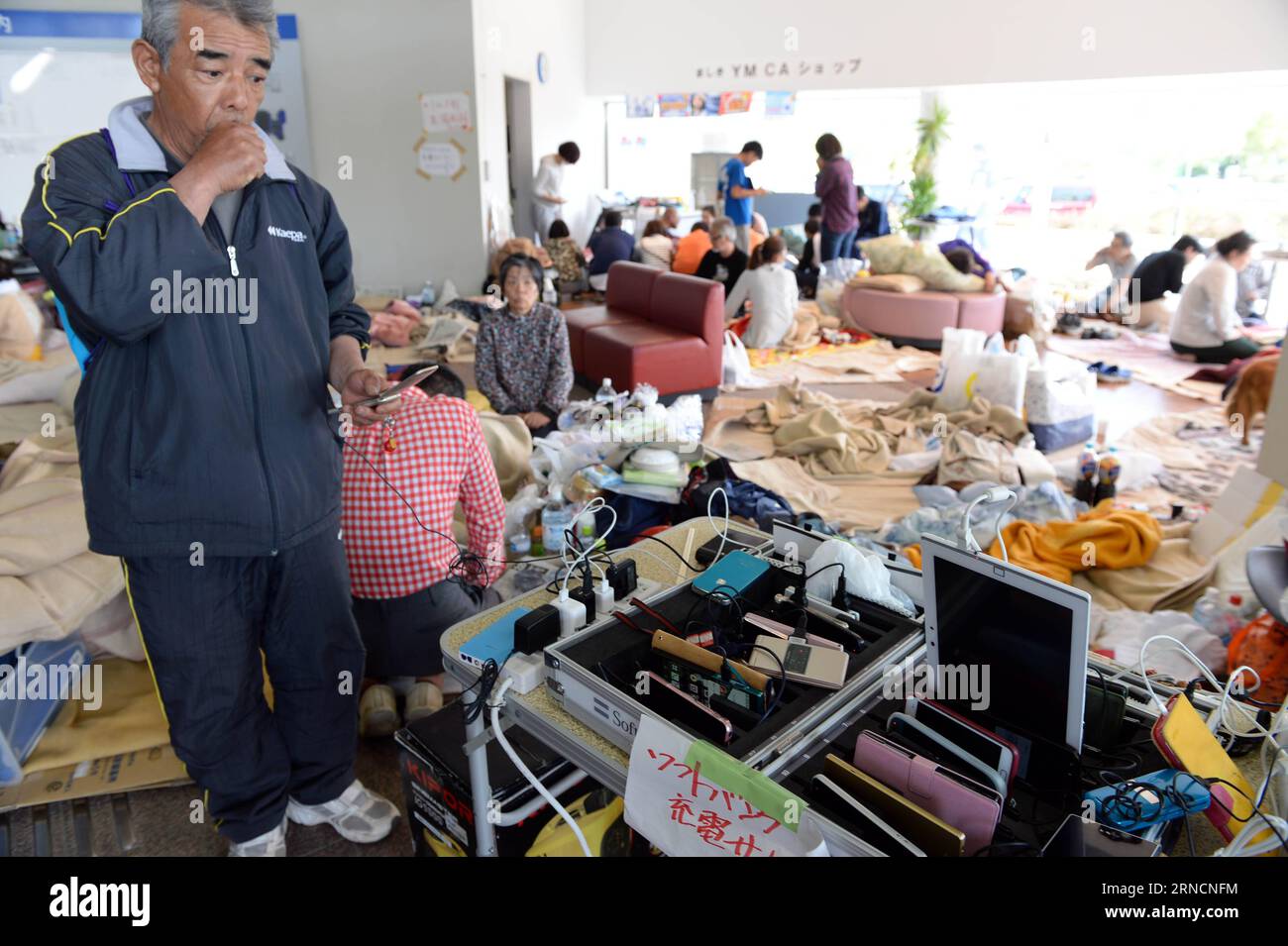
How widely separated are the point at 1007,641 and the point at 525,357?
3.12 meters

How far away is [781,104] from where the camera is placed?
9711 millimetres

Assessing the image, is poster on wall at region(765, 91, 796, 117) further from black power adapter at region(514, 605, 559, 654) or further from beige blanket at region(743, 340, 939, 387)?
black power adapter at region(514, 605, 559, 654)

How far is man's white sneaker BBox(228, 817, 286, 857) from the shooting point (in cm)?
171

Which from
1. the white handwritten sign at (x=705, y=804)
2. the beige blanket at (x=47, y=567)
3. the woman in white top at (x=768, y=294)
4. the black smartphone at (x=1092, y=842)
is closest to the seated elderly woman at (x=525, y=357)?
the beige blanket at (x=47, y=567)

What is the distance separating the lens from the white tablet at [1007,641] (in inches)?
39.9

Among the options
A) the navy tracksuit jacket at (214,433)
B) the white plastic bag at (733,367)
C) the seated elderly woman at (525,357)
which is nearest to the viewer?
the navy tracksuit jacket at (214,433)

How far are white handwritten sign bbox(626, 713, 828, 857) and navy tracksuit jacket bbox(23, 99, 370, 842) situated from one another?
2.78ft

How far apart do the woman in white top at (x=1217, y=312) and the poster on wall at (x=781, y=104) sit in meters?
5.25

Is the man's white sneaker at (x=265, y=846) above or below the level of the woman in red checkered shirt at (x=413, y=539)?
below

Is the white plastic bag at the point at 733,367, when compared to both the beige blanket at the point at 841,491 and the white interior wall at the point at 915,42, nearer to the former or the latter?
the beige blanket at the point at 841,491
